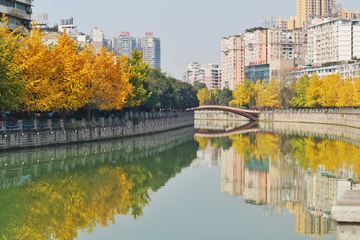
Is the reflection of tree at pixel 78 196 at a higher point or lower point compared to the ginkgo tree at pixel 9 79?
lower

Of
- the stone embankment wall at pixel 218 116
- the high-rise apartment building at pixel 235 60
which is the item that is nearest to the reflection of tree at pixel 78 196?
the stone embankment wall at pixel 218 116

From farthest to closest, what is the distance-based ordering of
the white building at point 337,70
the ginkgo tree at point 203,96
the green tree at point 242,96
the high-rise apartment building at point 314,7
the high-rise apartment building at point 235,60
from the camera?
the high-rise apartment building at point 314,7 → the high-rise apartment building at point 235,60 → the ginkgo tree at point 203,96 → the green tree at point 242,96 → the white building at point 337,70

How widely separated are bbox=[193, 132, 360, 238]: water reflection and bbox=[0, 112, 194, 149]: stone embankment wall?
9.63 metres

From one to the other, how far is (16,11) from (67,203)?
37.3 metres

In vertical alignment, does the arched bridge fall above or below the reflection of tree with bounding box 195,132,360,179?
above

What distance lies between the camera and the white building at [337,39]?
106312 mm

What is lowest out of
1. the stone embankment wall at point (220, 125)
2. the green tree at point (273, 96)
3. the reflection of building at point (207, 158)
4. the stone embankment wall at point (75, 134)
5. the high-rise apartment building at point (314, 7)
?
the stone embankment wall at point (220, 125)

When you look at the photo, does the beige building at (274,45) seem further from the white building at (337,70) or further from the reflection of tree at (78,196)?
the reflection of tree at (78,196)

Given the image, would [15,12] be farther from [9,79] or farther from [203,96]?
[203,96]

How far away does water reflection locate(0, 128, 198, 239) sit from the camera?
12.6 metres

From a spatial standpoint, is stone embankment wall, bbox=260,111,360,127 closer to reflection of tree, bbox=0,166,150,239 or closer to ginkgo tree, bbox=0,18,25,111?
ginkgo tree, bbox=0,18,25,111

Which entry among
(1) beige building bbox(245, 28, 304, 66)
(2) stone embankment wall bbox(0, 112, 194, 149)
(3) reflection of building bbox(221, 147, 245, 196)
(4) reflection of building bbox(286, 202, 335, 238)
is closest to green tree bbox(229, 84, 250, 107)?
(1) beige building bbox(245, 28, 304, 66)

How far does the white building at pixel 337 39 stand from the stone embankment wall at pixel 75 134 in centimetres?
6830

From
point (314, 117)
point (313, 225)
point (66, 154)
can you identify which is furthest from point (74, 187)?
point (314, 117)
